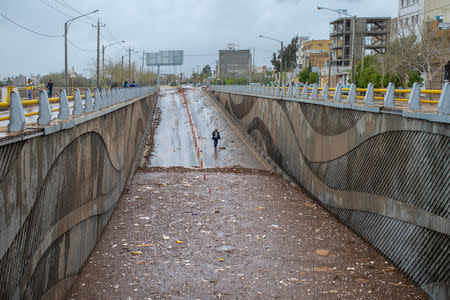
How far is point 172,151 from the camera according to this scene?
4059cm

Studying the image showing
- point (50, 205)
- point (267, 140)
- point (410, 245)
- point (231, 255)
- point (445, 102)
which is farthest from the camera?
Result: point (267, 140)

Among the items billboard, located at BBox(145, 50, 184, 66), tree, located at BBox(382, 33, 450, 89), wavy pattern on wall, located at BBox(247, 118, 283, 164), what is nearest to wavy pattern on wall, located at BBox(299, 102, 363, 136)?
wavy pattern on wall, located at BBox(247, 118, 283, 164)

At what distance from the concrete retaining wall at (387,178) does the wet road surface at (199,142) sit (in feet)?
33.5

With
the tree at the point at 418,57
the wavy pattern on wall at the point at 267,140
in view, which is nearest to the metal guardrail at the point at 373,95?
the wavy pattern on wall at the point at 267,140

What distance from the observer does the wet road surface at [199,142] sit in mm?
36719

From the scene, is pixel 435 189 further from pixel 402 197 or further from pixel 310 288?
pixel 310 288

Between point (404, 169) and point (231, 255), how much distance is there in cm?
586

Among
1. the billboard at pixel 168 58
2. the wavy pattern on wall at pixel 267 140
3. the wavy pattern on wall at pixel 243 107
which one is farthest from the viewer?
the billboard at pixel 168 58

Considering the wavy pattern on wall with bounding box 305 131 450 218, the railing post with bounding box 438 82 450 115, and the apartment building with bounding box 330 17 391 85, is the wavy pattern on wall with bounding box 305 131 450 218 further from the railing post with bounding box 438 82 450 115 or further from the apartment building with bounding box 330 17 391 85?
the apartment building with bounding box 330 17 391 85

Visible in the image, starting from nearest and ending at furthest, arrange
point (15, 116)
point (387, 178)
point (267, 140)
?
point (15, 116)
point (387, 178)
point (267, 140)

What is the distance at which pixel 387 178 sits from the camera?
1584 centimetres

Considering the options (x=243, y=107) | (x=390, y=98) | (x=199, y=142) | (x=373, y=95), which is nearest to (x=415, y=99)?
(x=390, y=98)

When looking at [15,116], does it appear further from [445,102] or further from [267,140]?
[267,140]

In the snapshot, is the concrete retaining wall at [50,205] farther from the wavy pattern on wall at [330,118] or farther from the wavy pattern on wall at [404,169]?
the wavy pattern on wall at [330,118]
